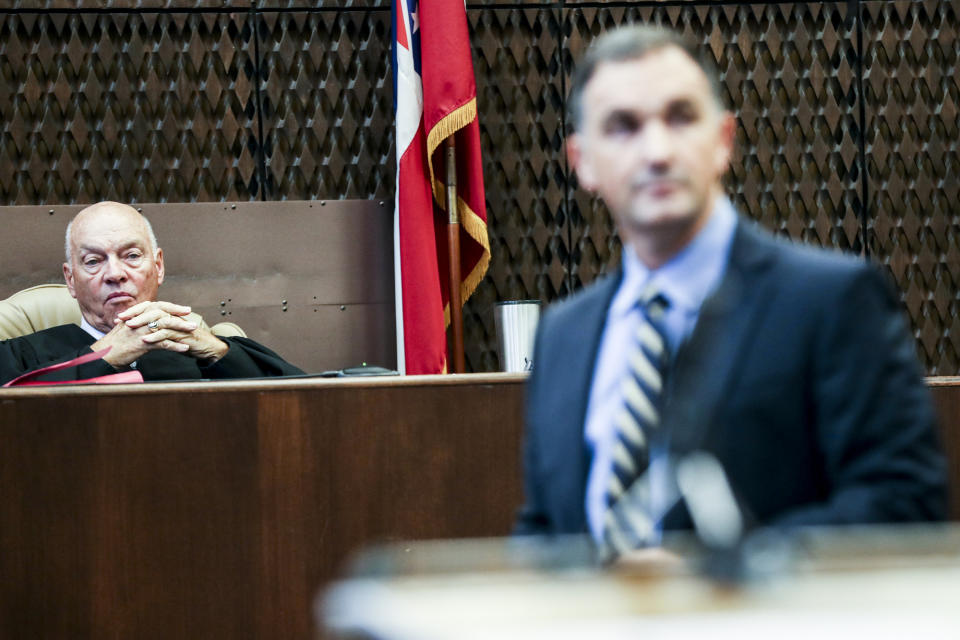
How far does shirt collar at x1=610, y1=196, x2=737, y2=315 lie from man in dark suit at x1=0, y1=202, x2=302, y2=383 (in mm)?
2357

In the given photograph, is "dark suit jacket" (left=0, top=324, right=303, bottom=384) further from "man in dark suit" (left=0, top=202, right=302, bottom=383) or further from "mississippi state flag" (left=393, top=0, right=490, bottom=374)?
"mississippi state flag" (left=393, top=0, right=490, bottom=374)

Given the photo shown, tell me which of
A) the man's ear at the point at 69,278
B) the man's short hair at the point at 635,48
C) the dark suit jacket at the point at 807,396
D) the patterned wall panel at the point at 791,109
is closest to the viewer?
the dark suit jacket at the point at 807,396

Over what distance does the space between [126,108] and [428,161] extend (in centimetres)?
141

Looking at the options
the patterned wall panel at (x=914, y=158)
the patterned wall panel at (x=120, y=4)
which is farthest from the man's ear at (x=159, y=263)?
the patterned wall panel at (x=914, y=158)

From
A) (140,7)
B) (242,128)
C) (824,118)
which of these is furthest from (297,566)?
(824,118)

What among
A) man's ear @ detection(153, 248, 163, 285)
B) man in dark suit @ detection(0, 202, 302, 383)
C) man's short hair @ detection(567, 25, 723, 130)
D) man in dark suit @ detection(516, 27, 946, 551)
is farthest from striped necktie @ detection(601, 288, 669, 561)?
man's ear @ detection(153, 248, 163, 285)

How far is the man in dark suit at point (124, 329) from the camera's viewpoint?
10.7 ft

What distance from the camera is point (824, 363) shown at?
109 centimetres

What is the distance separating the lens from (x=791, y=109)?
4.95m

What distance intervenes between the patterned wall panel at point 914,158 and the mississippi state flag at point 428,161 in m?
1.91

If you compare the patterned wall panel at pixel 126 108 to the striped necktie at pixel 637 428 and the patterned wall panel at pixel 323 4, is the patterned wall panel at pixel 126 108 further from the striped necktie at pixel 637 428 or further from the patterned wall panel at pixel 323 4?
the striped necktie at pixel 637 428

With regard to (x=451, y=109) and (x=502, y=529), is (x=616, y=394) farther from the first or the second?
(x=451, y=109)

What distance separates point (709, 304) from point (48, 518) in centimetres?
191

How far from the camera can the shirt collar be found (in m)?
1.18
